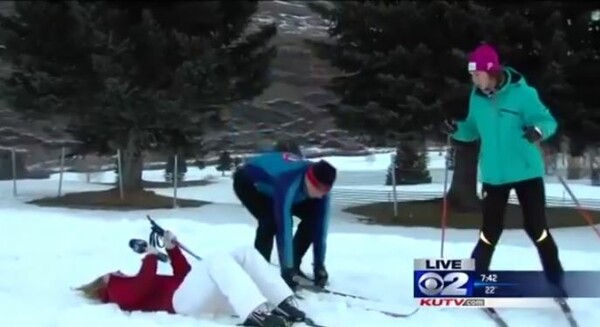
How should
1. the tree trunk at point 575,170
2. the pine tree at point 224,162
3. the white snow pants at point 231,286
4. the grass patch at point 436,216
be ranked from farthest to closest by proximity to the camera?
1. the pine tree at point 224,162
2. the tree trunk at point 575,170
3. the grass patch at point 436,216
4. the white snow pants at point 231,286

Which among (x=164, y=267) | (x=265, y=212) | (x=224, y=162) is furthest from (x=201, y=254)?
(x=224, y=162)

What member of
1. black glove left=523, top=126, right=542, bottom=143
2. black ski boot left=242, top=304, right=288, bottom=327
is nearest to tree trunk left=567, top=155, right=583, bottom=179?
black glove left=523, top=126, right=542, bottom=143

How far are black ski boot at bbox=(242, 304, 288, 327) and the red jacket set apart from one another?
55cm

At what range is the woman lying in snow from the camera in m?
4.35

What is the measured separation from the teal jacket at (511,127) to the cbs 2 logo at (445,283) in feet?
2.15

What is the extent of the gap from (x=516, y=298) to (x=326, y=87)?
27.2 feet

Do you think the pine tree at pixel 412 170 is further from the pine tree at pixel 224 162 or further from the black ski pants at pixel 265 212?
the black ski pants at pixel 265 212

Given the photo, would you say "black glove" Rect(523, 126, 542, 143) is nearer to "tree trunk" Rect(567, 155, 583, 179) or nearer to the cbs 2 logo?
the cbs 2 logo

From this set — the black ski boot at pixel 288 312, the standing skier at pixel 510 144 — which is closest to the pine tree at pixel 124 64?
the standing skier at pixel 510 144

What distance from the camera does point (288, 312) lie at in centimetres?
445

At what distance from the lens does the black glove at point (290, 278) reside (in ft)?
17.2

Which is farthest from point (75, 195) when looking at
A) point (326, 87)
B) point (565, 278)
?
point (565, 278)

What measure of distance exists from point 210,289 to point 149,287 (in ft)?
1.31

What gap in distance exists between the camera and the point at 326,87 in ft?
42.5
